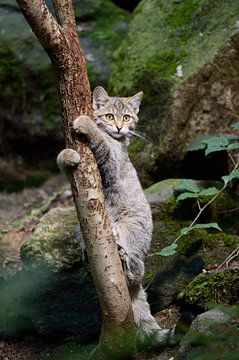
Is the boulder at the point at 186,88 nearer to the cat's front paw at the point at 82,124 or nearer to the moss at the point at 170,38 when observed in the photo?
the moss at the point at 170,38

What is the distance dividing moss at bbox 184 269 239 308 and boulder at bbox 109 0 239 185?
6.59 ft

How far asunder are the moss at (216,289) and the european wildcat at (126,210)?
39cm

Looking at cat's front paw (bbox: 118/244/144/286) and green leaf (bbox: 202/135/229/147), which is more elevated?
green leaf (bbox: 202/135/229/147)

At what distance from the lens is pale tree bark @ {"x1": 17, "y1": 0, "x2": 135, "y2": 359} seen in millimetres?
3902

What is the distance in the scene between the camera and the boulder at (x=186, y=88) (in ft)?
21.8

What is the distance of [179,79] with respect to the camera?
6.74 m

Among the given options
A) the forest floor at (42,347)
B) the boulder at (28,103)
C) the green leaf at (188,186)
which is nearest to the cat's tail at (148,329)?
the forest floor at (42,347)

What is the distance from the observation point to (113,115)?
530cm

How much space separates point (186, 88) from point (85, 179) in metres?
2.93

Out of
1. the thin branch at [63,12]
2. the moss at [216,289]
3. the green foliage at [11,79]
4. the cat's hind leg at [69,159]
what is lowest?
the moss at [216,289]

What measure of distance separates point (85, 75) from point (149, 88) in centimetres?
298

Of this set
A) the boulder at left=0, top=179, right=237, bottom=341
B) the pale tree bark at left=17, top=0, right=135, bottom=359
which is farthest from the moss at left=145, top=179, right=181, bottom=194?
the pale tree bark at left=17, top=0, right=135, bottom=359

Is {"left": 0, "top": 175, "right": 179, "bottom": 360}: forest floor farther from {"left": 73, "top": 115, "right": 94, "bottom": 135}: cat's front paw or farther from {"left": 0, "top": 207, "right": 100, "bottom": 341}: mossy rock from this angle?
{"left": 73, "top": 115, "right": 94, "bottom": 135}: cat's front paw

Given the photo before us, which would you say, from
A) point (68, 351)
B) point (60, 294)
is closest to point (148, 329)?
point (68, 351)
